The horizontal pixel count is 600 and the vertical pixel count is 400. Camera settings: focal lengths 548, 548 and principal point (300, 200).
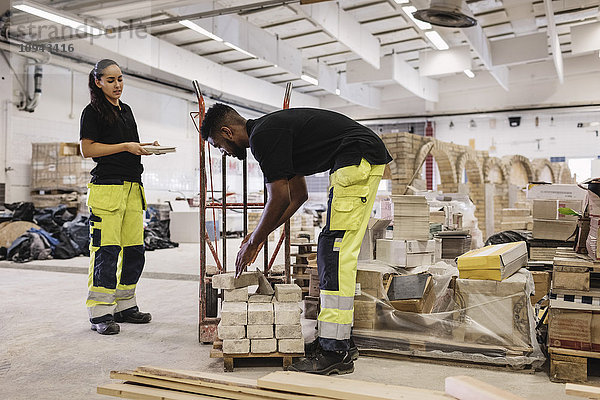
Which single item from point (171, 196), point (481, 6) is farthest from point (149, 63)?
point (481, 6)

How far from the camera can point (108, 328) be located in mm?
3848

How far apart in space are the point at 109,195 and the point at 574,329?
3074 millimetres

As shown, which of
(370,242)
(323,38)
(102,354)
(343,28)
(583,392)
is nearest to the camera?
(583,392)

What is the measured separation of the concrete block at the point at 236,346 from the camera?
9.83ft

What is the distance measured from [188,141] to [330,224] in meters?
14.4

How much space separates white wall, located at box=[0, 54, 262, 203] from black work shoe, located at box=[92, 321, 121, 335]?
8887 millimetres

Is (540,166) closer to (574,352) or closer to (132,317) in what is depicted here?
(574,352)

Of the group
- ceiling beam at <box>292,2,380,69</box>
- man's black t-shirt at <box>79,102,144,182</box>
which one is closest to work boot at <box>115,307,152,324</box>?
man's black t-shirt at <box>79,102,144,182</box>

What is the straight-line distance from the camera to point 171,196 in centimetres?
1570

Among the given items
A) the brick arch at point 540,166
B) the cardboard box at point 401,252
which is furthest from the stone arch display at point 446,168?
the cardboard box at point 401,252

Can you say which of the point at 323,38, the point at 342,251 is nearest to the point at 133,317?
the point at 342,251

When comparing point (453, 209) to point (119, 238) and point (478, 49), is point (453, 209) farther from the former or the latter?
point (478, 49)

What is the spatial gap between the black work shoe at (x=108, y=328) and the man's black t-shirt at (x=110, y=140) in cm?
104

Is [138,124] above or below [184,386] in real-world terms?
above
